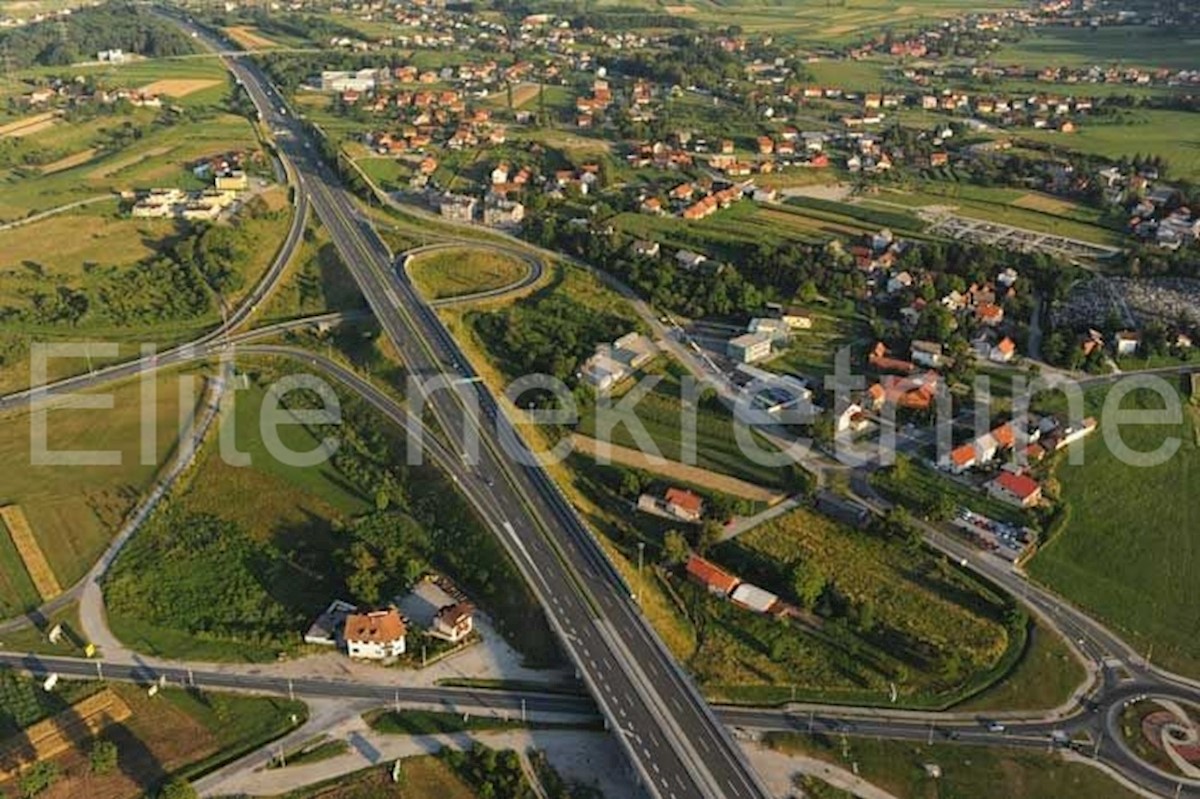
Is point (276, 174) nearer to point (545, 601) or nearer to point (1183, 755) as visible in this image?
point (545, 601)

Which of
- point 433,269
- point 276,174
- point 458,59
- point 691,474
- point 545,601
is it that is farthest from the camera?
point 458,59

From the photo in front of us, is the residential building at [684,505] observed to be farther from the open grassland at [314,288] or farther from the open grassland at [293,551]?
the open grassland at [314,288]

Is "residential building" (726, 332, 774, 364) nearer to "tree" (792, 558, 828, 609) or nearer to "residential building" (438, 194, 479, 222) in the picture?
"tree" (792, 558, 828, 609)

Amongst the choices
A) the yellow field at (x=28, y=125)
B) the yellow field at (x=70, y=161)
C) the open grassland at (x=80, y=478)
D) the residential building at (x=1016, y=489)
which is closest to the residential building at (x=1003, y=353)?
the residential building at (x=1016, y=489)

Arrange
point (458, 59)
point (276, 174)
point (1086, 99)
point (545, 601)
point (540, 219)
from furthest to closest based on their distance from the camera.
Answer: point (458, 59), point (1086, 99), point (276, 174), point (540, 219), point (545, 601)

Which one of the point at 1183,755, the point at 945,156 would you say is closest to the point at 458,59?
the point at 945,156

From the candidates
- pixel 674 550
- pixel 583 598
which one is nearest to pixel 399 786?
pixel 583 598
